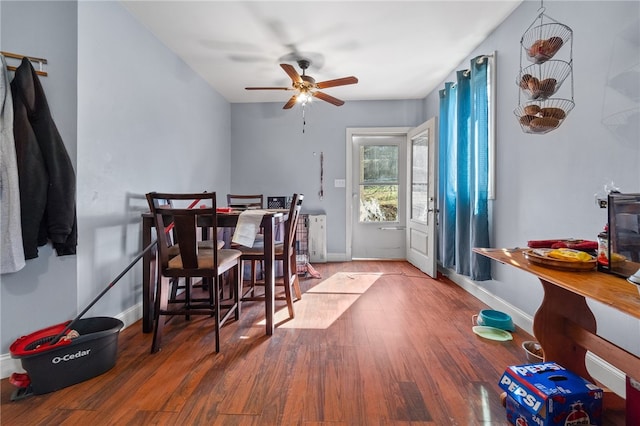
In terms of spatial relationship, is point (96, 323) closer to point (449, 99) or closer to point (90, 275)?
point (90, 275)

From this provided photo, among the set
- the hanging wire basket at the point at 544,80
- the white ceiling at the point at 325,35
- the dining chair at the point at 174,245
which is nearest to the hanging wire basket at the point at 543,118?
the hanging wire basket at the point at 544,80

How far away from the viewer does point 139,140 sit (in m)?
2.49

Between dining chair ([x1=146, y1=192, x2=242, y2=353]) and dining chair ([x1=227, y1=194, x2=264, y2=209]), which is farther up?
dining chair ([x1=227, y1=194, x2=264, y2=209])

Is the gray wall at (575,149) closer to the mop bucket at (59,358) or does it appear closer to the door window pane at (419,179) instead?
the door window pane at (419,179)

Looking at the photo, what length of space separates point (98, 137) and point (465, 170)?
3.07m

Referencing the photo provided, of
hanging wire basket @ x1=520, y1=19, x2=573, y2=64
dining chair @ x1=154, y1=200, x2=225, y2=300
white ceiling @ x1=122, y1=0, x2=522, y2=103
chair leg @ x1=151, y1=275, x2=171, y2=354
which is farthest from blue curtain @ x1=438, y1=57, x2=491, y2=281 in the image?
chair leg @ x1=151, y1=275, x2=171, y2=354

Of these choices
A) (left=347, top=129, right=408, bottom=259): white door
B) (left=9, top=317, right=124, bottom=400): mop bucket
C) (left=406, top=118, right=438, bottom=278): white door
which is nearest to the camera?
(left=9, top=317, right=124, bottom=400): mop bucket

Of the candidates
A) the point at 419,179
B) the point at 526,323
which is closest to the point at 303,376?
the point at 526,323

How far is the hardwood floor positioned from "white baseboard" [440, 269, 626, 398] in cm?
16

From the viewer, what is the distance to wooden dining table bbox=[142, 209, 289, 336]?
2186 mm

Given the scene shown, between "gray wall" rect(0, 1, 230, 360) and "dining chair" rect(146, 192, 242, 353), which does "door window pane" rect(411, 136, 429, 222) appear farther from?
"gray wall" rect(0, 1, 230, 360)

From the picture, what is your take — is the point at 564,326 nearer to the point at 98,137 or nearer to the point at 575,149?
the point at 575,149

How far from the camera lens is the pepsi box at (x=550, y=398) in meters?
1.21

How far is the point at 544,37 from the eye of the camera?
210 cm
